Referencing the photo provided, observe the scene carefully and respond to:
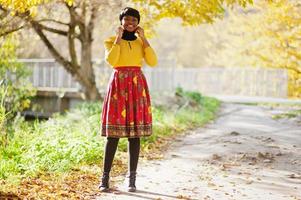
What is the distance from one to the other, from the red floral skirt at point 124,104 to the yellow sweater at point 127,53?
0.08 m

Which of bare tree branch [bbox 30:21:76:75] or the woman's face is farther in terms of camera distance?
bare tree branch [bbox 30:21:76:75]

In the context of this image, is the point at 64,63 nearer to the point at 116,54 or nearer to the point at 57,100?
the point at 57,100

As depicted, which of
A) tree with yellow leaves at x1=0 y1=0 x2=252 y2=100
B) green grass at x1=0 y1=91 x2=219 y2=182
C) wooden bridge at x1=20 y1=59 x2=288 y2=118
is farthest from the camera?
wooden bridge at x1=20 y1=59 x2=288 y2=118

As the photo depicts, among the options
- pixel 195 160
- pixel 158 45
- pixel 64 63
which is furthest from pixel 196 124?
pixel 158 45

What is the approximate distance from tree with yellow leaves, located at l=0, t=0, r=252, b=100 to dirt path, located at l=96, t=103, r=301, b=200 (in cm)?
214

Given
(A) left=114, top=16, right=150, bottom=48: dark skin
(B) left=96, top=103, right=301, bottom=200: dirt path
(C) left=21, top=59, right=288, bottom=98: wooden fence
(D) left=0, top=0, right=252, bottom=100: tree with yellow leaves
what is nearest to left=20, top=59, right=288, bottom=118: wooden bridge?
(C) left=21, top=59, right=288, bottom=98: wooden fence

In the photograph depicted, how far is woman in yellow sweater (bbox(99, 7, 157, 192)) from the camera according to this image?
17.3 ft

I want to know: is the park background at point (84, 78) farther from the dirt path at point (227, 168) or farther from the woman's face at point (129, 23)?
the woman's face at point (129, 23)

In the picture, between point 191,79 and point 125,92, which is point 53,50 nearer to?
point 125,92

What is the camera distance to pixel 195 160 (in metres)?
7.38

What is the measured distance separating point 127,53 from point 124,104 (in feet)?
1.71

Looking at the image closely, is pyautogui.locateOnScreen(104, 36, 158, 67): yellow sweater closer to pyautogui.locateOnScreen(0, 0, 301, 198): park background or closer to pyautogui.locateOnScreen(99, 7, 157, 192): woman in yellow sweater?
pyautogui.locateOnScreen(99, 7, 157, 192): woman in yellow sweater

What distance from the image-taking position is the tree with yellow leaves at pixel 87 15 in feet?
26.6

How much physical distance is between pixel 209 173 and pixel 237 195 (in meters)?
1.14
